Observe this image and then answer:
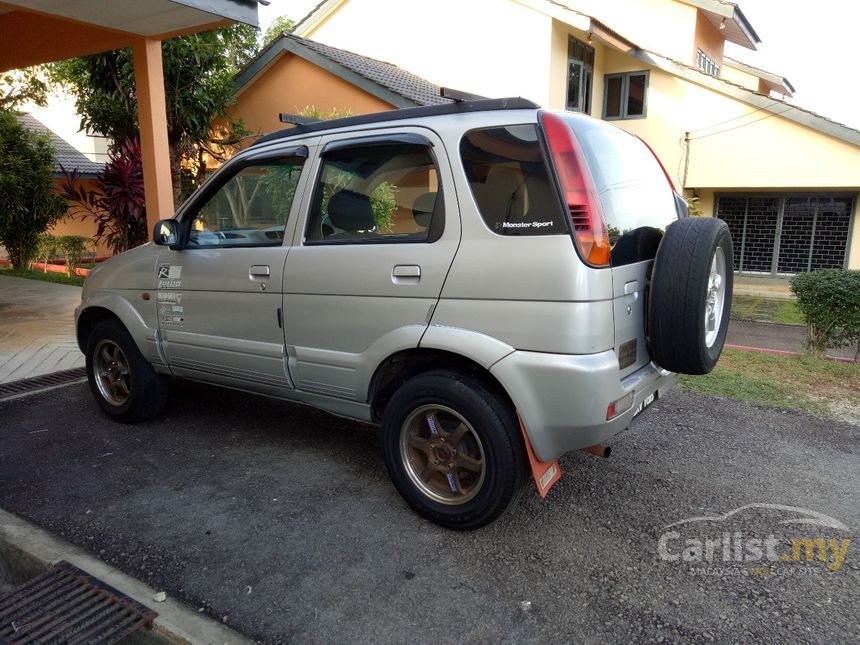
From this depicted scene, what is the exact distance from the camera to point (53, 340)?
7.13 metres

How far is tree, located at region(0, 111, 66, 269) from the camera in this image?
36.9ft

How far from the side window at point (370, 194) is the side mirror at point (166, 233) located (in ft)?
3.56

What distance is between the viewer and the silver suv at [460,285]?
106 inches

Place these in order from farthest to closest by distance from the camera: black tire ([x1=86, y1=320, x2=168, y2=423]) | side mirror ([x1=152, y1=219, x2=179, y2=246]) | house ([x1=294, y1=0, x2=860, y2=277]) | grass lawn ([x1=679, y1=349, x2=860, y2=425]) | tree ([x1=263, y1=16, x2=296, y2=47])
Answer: tree ([x1=263, y1=16, x2=296, y2=47]) < house ([x1=294, y1=0, x2=860, y2=277]) < grass lawn ([x1=679, y1=349, x2=860, y2=425]) < black tire ([x1=86, y1=320, x2=168, y2=423]) < side mirror ([x1=152, y1=219, x2=179, y2=246])

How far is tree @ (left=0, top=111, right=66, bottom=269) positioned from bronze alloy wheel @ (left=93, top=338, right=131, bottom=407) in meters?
8.44

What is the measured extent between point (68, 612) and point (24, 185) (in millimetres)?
11373

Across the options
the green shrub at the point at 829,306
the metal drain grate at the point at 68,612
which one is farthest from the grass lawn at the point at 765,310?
the metal drain grate at the point at 68,612

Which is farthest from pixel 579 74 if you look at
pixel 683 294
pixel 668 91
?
pixel 683 294

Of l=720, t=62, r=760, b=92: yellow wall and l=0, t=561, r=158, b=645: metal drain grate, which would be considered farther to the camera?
l=720, t=62, r=760, b=92: yellow wall

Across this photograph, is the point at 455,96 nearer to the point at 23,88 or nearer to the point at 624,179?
the point at 624,179

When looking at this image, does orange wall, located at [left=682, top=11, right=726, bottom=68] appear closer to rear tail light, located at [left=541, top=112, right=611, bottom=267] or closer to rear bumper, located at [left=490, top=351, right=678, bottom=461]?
rear tail light, located at [left=541, top=112, right=611, bottom=267]

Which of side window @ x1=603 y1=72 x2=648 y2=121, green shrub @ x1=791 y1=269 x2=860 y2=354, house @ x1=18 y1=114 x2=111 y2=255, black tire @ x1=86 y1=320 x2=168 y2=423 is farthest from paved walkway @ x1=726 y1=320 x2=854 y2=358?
house @ x1=18 y1=114 x2=111 y2=255

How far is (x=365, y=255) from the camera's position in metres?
3.21

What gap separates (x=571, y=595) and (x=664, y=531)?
741 millimetres
